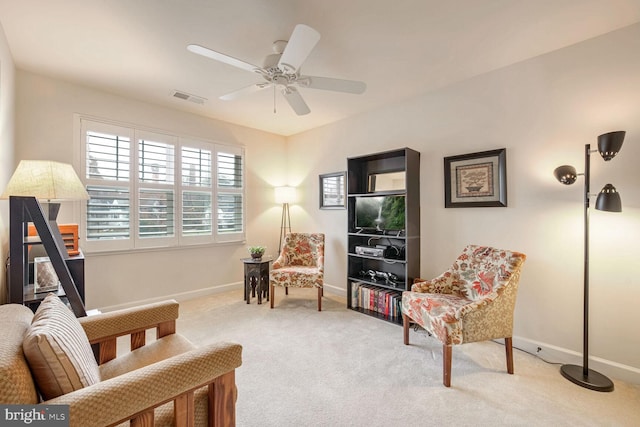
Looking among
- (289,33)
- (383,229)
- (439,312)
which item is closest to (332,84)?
(289,33)

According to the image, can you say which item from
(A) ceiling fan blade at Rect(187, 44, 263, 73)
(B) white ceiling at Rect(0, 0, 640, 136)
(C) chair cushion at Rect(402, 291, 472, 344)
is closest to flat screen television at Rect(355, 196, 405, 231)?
(C) chair cushion at Rect(402, 291, 472, 344)

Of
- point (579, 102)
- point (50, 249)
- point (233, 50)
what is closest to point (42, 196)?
point (50, 249)

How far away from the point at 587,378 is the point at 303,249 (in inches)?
119

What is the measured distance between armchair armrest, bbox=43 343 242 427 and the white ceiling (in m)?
2.08

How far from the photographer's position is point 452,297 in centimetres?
242

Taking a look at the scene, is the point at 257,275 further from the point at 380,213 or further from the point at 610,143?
the point at 610,143

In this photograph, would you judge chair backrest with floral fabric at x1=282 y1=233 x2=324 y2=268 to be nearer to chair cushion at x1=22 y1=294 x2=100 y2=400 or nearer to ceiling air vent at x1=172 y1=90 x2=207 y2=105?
ceiling air vent at x1=172 y1=90 x2=207 y2=105

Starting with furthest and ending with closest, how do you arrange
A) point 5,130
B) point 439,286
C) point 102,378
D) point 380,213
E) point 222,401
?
point 380,213
point 439,286
point 5,130
point 102,378
point 222,401

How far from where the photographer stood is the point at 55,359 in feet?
2.86

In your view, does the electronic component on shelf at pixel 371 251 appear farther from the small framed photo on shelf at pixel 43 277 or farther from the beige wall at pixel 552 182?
the small framed photo on shelf at pixel 43 277

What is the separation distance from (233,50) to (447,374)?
2.99 metres

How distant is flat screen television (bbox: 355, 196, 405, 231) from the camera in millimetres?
3160

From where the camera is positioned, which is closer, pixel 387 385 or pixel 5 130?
pixel 387 385

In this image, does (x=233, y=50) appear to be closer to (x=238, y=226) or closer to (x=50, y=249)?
(x=50, y=249)
